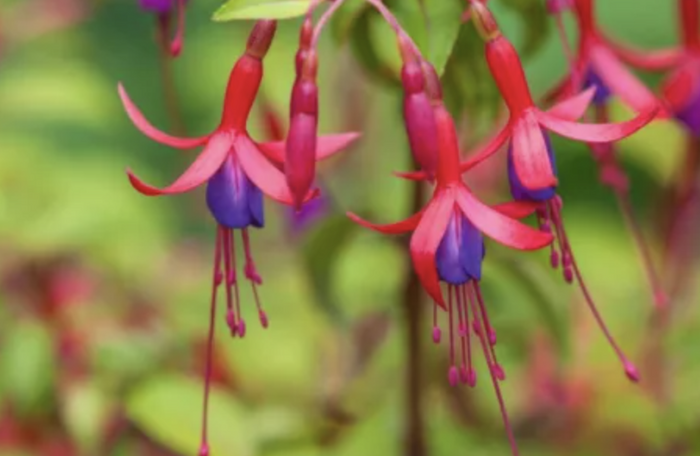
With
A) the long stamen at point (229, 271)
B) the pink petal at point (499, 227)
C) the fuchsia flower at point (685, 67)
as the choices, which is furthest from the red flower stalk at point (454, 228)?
the fuchsia flower at point (685, 67)

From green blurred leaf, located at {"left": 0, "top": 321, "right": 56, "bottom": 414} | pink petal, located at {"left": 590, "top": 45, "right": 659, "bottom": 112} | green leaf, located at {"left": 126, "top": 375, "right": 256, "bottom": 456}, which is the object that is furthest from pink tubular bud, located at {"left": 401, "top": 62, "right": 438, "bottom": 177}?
green blurred leaf, located at {"left": 0, "top": 321, "right": 56, "bottom": 414}

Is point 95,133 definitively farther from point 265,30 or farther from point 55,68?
point 265,30

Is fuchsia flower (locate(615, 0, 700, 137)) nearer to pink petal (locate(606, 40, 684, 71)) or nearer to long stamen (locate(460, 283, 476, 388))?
pink petal (locate(606, 40, 684, 71))

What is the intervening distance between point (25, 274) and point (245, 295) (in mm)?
320

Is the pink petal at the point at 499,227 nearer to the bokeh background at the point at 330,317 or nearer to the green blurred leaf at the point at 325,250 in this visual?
the bokeh background at the point at 330,317

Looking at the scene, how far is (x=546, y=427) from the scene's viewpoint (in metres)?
1.04

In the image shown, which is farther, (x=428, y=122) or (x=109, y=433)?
(x=109, y=433)

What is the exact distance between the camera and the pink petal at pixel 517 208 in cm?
67

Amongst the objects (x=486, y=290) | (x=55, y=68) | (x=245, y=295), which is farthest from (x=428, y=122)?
(x=55, y=68)

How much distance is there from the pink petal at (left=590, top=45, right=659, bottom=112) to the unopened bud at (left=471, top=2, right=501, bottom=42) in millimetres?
155

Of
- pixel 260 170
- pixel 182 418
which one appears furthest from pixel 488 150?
pixel 182 418

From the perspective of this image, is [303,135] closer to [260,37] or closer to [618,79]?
[260,37]

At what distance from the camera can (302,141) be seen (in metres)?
0.64

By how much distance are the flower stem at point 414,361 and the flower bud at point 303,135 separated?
204mm
